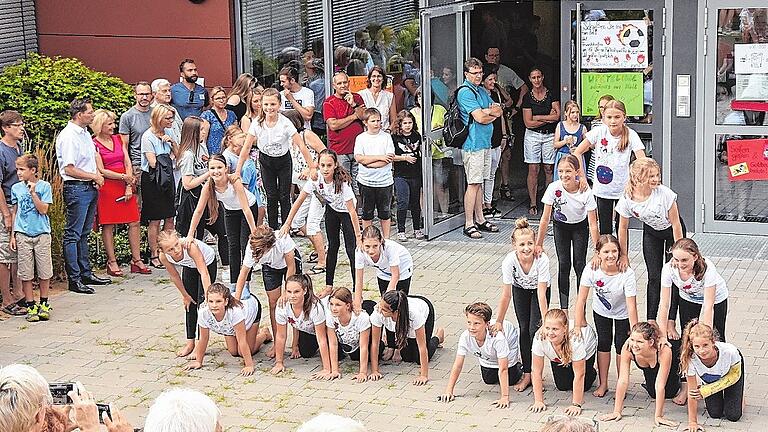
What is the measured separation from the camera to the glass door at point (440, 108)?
1400 centimetres

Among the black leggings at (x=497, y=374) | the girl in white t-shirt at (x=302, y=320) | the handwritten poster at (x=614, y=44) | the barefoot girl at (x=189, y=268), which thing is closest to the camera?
the black leggings at (x=497, y=374)

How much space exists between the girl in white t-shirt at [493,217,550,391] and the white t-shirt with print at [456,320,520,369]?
0.14 meters

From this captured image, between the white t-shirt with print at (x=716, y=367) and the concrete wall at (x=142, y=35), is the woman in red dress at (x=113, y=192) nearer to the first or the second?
the concrete wall at (x=142, y=35)

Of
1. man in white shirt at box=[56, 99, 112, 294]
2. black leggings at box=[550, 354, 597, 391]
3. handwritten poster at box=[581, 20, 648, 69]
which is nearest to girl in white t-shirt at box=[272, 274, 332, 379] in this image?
black leggings at box=[550, 354, 597, 391]

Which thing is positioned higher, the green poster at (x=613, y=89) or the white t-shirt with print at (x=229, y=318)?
the green poster at (x=613, y=89)

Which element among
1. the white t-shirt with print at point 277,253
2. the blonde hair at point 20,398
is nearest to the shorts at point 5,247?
the white t-shirt with print at point 277,253

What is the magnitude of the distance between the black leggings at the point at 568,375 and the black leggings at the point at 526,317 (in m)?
0.30

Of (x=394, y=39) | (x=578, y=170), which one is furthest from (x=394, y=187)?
(x=578, y=170)

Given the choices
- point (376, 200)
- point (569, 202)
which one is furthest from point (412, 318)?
point (376, 200)

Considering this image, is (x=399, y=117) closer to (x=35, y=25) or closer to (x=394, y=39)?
(x=394, y=39)

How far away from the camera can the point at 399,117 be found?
45.8 feet

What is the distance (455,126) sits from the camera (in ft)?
46.5

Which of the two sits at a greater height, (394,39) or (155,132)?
(394,39)

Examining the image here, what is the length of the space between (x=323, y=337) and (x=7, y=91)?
6337 millimetres
